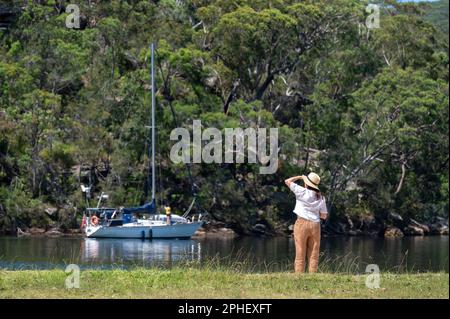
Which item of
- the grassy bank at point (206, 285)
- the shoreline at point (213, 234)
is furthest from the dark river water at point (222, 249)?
the grassy bank at point (206, 285)

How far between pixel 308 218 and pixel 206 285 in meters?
2.75

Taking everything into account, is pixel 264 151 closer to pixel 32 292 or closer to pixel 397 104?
pixel 397 104

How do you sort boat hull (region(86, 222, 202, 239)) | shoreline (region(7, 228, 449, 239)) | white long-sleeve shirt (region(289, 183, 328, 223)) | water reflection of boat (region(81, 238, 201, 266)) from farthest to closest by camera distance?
1. boat hull (region(86, 222, 202, 239))
2. shoreline (region(7, 228, 449, 239))
3. water reflection of boat (region(81, 238, 201, 266))
4. white long-sleeve shirt (region(289, 183, 328, 223))

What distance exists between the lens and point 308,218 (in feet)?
46.4

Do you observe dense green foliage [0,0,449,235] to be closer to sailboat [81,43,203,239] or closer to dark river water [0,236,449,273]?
sailboat [81,43,203,239]

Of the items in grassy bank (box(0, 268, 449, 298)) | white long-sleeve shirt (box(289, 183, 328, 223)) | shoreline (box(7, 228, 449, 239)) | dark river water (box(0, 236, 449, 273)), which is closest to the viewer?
grassy bank (box(0, 268, 449, 298))

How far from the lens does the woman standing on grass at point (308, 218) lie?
1413 centimetres

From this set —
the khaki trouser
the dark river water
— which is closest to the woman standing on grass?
the khaki trouser

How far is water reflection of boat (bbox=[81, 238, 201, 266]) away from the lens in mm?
33531

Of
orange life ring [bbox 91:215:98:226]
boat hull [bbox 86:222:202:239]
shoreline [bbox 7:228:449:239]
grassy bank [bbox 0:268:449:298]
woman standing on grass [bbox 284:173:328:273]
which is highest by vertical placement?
woman standing on grass [bbox 284:173:328:273]

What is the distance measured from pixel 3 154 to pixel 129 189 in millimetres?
7049

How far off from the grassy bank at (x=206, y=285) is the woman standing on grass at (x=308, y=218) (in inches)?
36.6

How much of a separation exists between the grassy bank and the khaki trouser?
92 centimetres

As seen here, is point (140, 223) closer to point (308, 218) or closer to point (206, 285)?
point (308, 218)
